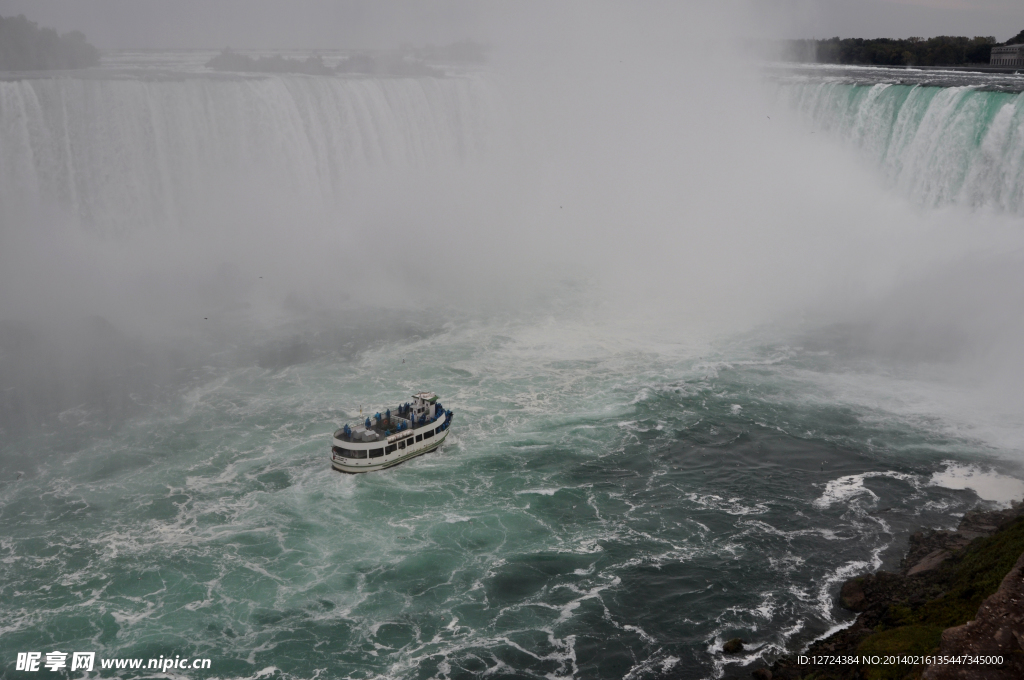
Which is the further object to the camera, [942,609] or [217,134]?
[217,134]

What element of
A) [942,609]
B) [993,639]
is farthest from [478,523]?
[993,639]

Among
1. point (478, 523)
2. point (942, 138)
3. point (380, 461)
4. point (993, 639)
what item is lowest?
point (478, 523)

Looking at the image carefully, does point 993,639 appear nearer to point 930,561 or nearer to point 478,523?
point 930,561

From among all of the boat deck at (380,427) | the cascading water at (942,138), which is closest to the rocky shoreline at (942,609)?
the boat deck at (380,427)

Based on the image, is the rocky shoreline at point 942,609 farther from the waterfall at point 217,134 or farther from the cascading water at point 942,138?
the waterfall at point 217,134

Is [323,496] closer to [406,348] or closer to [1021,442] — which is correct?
[406,348]

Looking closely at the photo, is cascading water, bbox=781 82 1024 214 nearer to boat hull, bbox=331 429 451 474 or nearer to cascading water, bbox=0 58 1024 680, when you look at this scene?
cascading water, bbox=0 58 1024 680
